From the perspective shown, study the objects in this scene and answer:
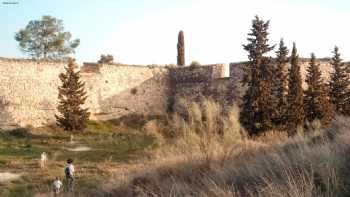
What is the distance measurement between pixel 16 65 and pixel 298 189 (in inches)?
835

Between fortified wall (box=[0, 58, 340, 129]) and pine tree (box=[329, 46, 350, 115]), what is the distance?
184 cm

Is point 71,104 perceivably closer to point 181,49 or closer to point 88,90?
point 88,90

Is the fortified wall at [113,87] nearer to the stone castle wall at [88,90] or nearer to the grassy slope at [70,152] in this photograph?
the stone castle wall at [88,90]

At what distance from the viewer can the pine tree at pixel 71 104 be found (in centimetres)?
2203

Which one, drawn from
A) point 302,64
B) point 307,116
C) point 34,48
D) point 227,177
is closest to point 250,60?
point 307,116

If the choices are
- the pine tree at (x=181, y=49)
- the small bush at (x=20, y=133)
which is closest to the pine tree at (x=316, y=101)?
the pine tree at (x=181, y=49)

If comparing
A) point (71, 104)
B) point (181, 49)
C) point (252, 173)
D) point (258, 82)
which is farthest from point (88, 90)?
point (252, 173)

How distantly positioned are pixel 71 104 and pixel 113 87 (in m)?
4.62

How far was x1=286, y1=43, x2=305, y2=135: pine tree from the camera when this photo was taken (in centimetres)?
1889

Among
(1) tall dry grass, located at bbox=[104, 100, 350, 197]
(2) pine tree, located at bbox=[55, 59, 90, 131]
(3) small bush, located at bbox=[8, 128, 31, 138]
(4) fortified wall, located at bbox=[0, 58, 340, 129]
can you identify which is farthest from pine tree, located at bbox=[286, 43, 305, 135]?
(3) small bush, located at bbox=[8, 128, 31, 138]

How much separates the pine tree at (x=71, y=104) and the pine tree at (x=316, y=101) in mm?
10784

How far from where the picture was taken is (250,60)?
63.0 ft

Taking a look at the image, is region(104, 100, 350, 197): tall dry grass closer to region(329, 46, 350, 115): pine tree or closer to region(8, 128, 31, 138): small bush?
region(329, 46, 350, 115): pine tree

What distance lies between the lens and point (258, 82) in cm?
1883
